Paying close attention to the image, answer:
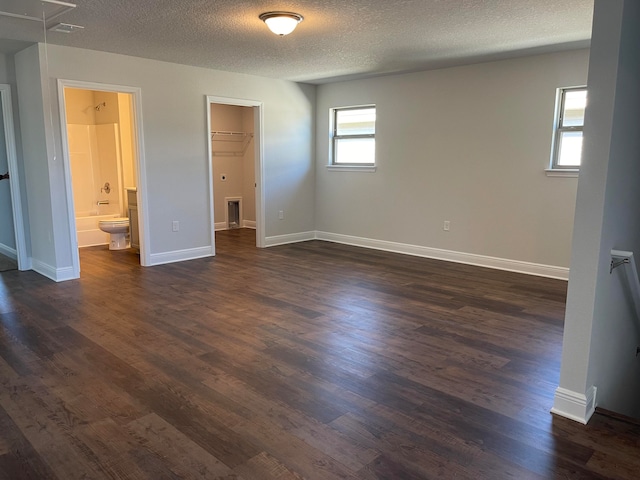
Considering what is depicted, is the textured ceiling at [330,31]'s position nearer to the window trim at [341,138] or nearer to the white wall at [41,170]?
the white wall at [41,170]

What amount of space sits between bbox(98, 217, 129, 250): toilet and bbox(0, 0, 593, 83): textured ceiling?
243cm

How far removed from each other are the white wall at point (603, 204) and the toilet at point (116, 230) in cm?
589

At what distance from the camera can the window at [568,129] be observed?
4984 mm

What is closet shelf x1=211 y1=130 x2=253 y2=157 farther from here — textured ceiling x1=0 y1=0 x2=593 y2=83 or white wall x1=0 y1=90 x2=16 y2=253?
white wall x1=0 y1=90 x2=16 y2=253

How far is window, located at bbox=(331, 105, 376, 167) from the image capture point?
681cm

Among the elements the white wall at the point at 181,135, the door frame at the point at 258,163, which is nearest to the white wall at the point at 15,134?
the white wall at the point at 181,135

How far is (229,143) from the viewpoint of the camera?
336 inches

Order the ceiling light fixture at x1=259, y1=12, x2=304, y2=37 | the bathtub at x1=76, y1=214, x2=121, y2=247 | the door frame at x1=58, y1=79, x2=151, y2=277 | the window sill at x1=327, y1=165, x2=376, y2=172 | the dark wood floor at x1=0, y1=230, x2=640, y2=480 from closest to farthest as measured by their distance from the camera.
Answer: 1. the dark wood floor at x1=0, y1=230, x2=640, y2=480
2. the ceiling light fixture at x1=259, y1=12, x2=304, y2=37
3. the door frame at x1=58, y1=79, x2=151, y2=277
4. the window sill at x1=327, y1=165, x2=376, y2=172
5. the bathtub at x1=76, y1=214, x2=121, y2=247

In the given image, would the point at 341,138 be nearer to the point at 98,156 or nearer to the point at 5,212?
the point at 98,156

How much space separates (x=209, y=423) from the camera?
2.29 meters

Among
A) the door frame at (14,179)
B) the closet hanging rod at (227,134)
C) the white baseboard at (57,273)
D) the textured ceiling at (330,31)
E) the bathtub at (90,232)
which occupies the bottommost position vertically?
the white baseboard at (57,273)

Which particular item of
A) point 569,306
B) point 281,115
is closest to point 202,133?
point 281,115

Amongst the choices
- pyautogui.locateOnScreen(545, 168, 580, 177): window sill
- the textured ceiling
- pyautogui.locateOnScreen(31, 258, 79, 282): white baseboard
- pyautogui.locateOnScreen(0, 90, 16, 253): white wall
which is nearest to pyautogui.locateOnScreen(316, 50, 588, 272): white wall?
pyautogui.locateOnScreen(545, 168, 580, 177): window sill

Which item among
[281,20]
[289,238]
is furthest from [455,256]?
[281,20]
